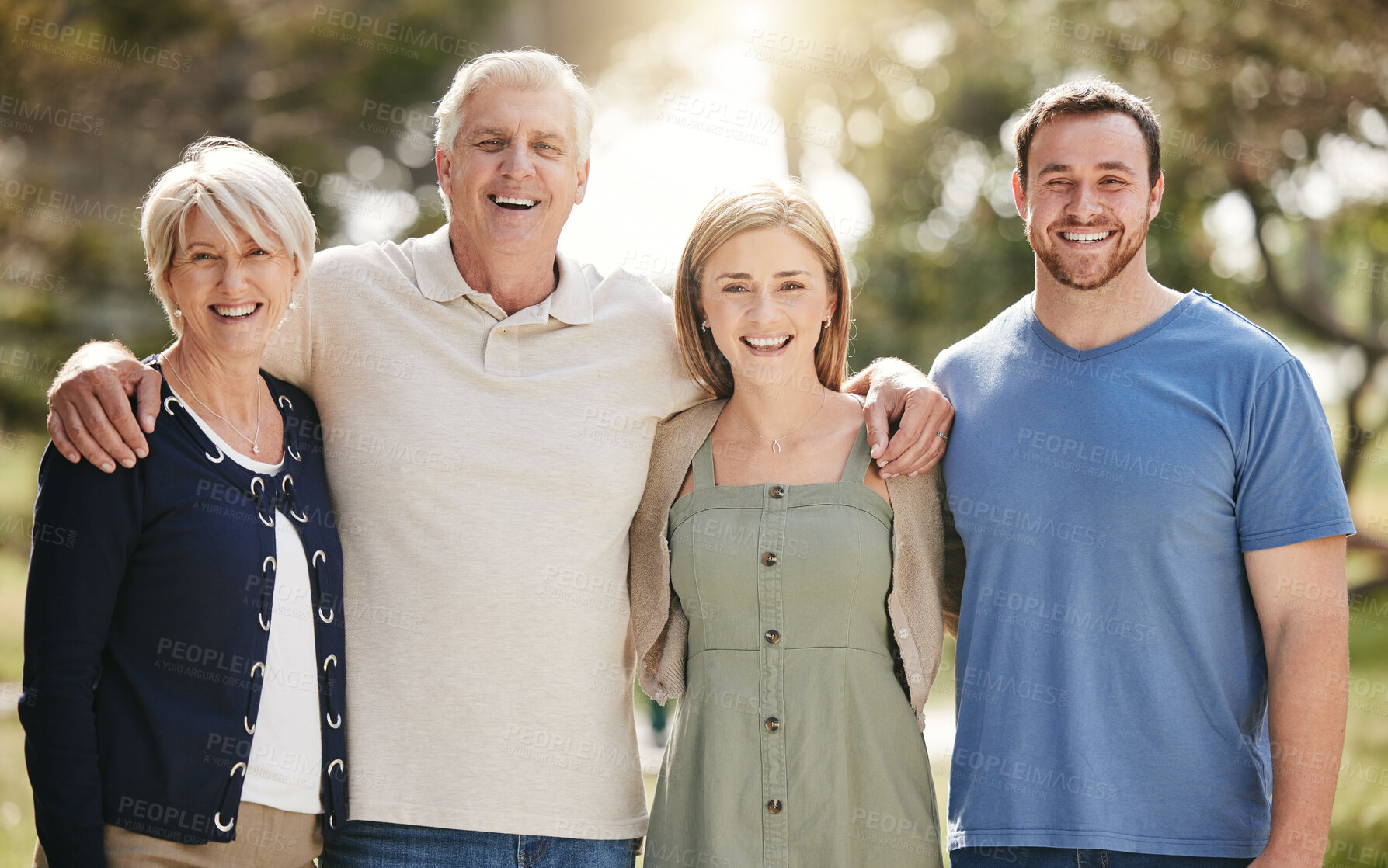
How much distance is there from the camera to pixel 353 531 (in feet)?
9.16

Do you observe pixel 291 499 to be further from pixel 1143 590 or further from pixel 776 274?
pixel 1143 590

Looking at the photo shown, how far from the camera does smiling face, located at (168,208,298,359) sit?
98.0 inches

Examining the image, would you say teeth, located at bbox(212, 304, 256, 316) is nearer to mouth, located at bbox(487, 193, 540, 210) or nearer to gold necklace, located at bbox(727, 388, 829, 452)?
mouth, located at bbox(487, 193, 540, 210)

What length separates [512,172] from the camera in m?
2.91

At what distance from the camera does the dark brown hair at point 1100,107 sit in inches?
107

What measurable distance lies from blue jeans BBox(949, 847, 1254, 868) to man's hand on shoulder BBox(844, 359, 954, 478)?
0.86m

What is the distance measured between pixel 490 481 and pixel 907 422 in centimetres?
98

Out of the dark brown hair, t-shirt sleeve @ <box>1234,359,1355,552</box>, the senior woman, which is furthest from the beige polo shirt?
t-shirt sleeve @ <box>1234,359,1355,552</box>

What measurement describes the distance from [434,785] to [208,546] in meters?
0.72

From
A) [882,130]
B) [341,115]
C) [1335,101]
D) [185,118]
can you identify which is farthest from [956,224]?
[185,118]

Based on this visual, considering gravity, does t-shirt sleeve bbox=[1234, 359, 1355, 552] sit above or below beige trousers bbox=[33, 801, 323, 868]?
above

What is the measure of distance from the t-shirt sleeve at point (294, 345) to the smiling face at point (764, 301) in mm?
954

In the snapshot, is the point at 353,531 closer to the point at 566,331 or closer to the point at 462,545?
the point at 462,545

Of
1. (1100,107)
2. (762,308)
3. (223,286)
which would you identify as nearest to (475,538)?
(223,286)
